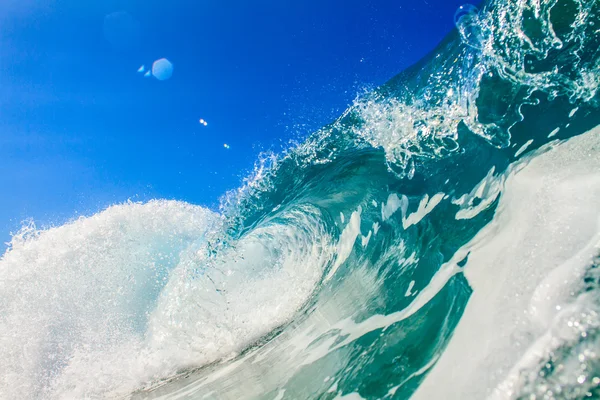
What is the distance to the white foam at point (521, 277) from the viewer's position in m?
1.23

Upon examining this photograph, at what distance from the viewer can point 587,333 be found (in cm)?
103

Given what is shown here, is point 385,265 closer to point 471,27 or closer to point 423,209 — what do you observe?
point 423,209

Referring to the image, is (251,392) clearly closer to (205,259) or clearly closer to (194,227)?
(205,259)

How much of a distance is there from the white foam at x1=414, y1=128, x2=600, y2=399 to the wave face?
10 mm

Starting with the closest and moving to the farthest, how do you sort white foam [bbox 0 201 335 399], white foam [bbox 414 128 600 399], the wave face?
white foam [bbox 414 128 600 399], the wave face, white foam [bbox 0 201 335 399]

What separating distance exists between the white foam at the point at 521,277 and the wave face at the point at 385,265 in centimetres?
1

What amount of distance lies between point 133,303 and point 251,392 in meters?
3.69

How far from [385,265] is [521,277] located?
2.21m

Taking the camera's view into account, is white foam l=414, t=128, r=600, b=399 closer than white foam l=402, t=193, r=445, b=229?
Yes

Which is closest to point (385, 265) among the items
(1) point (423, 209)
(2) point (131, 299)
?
(1) point (423, 209)

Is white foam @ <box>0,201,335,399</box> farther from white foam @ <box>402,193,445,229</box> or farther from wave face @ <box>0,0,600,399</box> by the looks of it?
white foam @ <box>402,193,445,229</box>

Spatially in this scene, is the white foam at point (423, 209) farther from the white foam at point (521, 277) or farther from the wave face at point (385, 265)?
the white foam at point (521, 277)

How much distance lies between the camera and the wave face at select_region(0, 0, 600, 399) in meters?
1.50

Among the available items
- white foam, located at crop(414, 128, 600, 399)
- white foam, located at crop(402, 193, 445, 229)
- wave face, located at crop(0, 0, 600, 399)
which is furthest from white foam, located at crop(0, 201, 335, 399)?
white foam, located at crop(414, 128, 600, 399)
